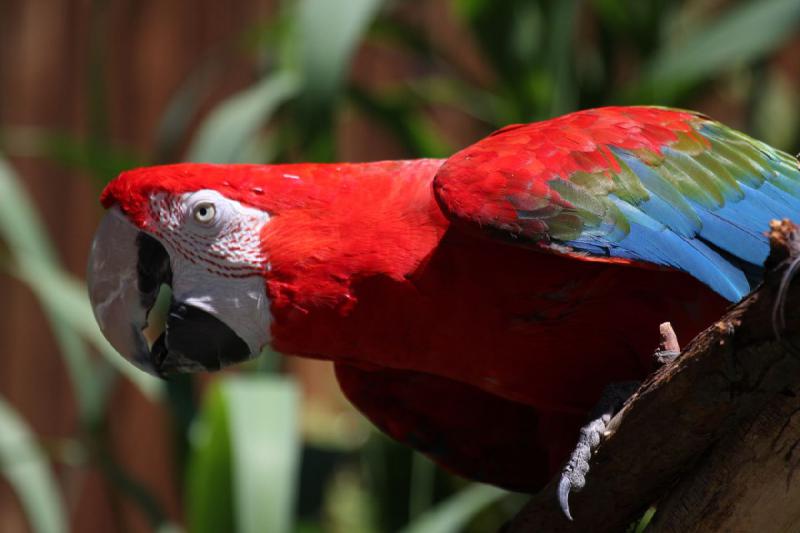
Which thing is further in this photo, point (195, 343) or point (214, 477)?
point (214, 477)

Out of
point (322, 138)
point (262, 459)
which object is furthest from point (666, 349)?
point (322, 138)

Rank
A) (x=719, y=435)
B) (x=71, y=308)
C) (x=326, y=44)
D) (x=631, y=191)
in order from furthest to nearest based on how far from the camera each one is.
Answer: (x=71, y=308)
(x=326, y=44)
(x=631, y=191)
(x=719, y=435)

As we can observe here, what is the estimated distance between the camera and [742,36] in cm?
162

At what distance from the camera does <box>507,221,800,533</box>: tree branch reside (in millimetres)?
675

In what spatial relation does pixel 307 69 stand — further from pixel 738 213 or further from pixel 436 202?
pixel 738 213

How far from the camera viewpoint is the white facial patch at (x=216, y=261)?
958mm

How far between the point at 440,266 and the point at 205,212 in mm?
223

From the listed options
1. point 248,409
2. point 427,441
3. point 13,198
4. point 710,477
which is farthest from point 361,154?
point 710,477

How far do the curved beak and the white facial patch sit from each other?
0.03 feet

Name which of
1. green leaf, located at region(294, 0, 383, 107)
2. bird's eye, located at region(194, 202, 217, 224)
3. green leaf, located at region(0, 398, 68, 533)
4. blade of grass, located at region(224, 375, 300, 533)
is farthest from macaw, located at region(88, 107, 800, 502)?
green leaf, located at region(0, 398, 68, 533)

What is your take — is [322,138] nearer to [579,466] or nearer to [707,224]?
[707,224]

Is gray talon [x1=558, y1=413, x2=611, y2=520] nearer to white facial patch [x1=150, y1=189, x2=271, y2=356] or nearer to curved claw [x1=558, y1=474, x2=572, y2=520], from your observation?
curved claw [x1=558, y1=474, x2=572, y2=520]

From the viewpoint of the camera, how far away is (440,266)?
0.95 m

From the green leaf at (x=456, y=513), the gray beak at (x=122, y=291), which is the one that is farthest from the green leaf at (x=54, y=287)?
the gray beak at (x=122, y=291)
